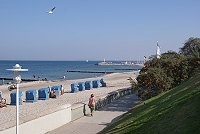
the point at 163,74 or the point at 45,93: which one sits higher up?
the point at 163,74

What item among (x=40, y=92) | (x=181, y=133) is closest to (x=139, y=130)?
(x=181, y=133)

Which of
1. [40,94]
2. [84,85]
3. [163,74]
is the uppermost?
[163,74]

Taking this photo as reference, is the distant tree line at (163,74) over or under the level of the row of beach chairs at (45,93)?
over

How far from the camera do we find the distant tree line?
921 inches

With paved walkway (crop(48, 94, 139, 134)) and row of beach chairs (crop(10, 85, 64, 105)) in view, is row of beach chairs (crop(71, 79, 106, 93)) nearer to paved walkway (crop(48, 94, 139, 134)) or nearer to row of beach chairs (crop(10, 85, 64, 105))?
row of beach chairs (crop(10, 85, 64, 105))

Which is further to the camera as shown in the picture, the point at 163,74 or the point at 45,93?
the point at 45,93

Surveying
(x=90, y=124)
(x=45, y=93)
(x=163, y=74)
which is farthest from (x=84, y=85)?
(x=90, y=124)

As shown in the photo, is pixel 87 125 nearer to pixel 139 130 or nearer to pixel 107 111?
pixel 107 111

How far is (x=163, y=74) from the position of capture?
23.7 metres

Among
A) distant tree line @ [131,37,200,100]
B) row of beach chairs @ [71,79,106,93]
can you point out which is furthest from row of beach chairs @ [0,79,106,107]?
distant tree line @ [131,37,200,100]

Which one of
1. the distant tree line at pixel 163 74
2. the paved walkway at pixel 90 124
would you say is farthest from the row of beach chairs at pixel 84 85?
the paved walkway at pixel 90 124

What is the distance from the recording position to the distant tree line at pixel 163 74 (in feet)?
76.7

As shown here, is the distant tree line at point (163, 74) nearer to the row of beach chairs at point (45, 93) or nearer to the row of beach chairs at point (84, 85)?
the row of beach chairs at point (45, 93)

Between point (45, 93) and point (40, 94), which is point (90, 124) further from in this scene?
point (40, 94)
